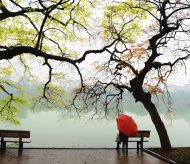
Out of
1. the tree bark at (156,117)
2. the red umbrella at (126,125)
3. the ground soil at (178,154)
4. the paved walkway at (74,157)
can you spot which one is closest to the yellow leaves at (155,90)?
the tree bark at (156,117)

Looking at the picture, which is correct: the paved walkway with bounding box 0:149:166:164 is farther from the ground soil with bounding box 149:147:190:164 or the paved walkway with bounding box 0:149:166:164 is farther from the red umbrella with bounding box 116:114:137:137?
the red umbrella with bounding box 116:114:137:137

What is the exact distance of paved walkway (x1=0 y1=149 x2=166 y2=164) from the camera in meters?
10.1

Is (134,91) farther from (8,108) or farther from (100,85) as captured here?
(8,108)

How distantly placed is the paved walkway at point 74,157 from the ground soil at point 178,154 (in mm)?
624

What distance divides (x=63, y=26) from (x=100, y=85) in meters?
3.18

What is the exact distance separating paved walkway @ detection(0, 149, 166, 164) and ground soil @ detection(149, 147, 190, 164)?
2.05 feet

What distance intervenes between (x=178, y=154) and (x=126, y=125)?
7.77ft

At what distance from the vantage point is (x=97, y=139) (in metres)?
27.6

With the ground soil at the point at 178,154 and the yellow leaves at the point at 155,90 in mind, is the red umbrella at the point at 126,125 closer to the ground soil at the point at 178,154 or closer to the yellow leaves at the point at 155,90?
the ground soil at the point at 178,154

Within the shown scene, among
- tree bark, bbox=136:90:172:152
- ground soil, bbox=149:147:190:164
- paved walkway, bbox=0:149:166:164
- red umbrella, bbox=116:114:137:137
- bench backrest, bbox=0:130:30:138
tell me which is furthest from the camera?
tree bark, bbox=136:90:172:152

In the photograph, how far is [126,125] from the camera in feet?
39.9

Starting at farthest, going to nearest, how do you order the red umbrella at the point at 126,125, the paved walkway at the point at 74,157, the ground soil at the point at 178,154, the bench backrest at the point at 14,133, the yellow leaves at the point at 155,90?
1. the yellow leaves at the point at 155,90
2. the red umbrella at the point at 126,125
3. the bench backrest at the point at 14,133
4. the ground soil at the point at 178,154
5. the paved walkway at the point at 74,157

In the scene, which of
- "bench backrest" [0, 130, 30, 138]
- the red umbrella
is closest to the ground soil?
the red umbrella

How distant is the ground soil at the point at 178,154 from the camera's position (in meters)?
10.6
